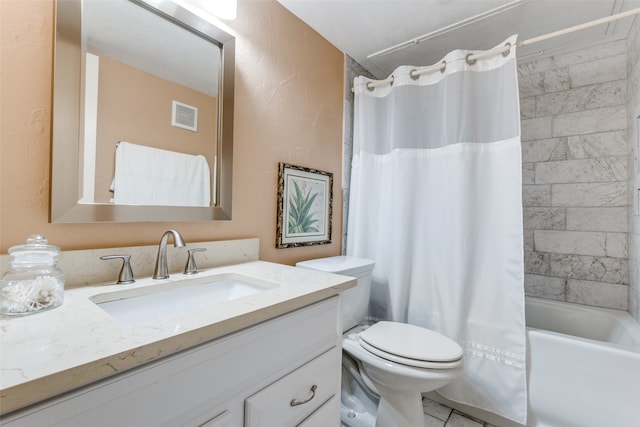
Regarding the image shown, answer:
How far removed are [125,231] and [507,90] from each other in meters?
1.84

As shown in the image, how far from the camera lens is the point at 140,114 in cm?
106

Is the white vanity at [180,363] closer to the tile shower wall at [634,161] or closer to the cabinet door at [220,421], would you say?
the cabinet door at [220,421]

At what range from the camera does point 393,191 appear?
184 centimetres

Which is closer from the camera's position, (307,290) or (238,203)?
(307,290)

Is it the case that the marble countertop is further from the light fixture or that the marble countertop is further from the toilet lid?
the light fixture

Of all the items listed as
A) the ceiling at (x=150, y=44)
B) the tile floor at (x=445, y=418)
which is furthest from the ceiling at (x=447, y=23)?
the tile floor at (x=445, y=418)

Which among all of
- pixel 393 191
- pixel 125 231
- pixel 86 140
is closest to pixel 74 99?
pixel 86 140

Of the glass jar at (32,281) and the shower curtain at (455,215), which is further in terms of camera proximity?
the shower curtain at (455,215)

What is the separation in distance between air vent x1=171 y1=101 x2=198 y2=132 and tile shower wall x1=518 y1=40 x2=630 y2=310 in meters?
2.29

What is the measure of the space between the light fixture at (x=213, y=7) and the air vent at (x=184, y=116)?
0.40m

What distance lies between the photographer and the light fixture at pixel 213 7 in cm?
121

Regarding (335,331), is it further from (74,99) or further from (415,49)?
(415,49)

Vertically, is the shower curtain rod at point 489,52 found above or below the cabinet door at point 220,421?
above

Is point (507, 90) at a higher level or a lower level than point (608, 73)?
lower
